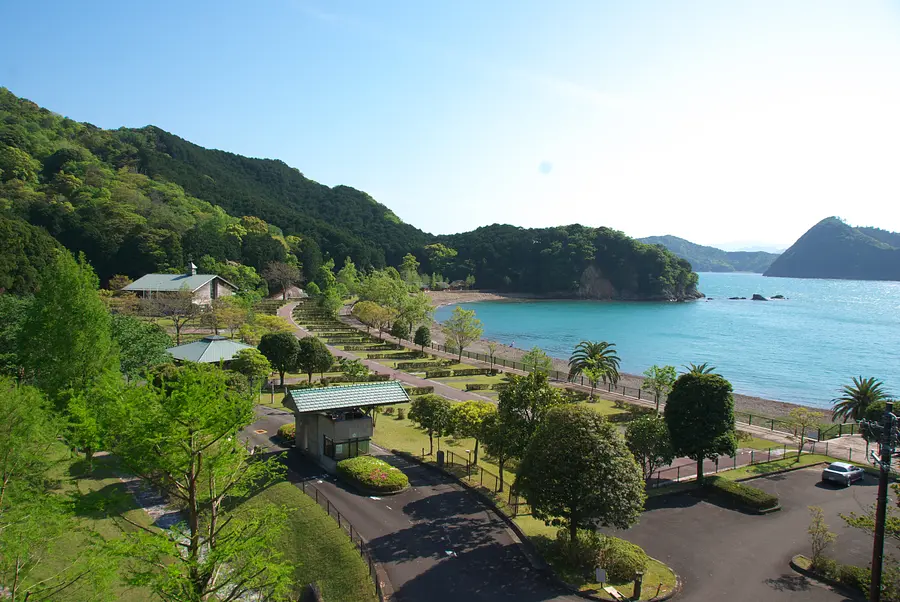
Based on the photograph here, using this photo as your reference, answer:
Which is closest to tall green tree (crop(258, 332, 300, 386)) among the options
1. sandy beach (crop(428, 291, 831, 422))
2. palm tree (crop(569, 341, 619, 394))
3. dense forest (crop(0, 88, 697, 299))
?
palm tree (crop(569, 341, 619, 394))

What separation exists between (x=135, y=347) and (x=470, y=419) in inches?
840

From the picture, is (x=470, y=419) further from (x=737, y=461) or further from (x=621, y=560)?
(x=737, y=461)

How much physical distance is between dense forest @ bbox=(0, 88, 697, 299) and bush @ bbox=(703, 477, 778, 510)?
62420mm

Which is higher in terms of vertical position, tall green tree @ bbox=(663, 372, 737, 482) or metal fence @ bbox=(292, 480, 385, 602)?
tall green tree @ bbox=(663, 372, 737, 482)

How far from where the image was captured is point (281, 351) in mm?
38531

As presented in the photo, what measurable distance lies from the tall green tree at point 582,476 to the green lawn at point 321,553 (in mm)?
5827

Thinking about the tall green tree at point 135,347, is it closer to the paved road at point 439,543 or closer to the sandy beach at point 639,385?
the paved road at point 439,543

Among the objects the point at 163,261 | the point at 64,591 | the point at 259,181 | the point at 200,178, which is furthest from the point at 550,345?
the point at 259,181

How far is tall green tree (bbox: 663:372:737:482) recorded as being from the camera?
78.5 ft

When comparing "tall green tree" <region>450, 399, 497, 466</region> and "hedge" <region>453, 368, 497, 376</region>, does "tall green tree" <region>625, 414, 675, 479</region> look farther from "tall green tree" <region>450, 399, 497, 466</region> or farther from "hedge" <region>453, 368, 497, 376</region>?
"hedge" <region>453, 368, 497, 376</region>

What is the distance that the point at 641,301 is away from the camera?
561 ft

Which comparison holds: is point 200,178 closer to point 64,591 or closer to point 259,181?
point 259,181

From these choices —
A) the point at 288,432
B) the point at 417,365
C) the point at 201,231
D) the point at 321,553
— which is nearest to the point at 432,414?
the point at 288,432

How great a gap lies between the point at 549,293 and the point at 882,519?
168 m
